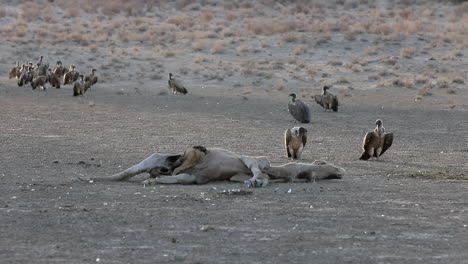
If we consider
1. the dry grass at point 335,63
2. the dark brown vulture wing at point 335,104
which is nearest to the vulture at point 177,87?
the dark brown vulture wing at point 335,104

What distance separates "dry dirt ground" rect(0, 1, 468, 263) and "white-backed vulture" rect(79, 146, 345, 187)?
0.62 feet

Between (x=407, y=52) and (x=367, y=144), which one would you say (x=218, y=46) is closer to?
(x=407, y=52)

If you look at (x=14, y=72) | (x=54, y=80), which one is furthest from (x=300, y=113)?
(x=14, y=72)

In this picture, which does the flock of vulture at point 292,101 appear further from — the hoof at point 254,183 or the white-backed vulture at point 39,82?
the hoof at point 254,183

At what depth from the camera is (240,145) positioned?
63.6ft

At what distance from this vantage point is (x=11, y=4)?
58969 millimetres

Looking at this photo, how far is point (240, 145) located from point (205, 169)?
6.01 meters

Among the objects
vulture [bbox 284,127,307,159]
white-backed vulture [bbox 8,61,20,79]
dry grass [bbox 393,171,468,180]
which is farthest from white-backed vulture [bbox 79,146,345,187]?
white-backed vulture [bbox 8,61,20,79]

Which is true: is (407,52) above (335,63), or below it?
above

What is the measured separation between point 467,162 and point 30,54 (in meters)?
29.4

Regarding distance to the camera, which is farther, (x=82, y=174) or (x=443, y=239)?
(x=82, y=174)

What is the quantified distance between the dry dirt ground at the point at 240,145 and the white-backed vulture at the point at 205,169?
188 mm

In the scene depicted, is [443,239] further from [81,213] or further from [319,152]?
[319,152]

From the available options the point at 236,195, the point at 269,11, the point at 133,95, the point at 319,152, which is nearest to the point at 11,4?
the point at 269,11
